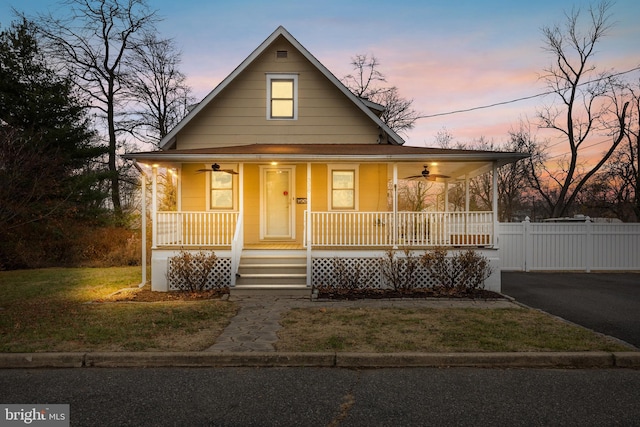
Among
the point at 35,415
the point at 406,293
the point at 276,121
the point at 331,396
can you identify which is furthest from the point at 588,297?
the point at 35,415

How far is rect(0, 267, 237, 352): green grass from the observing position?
18.4 ft

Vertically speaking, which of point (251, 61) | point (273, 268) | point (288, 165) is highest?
point (251, 61)

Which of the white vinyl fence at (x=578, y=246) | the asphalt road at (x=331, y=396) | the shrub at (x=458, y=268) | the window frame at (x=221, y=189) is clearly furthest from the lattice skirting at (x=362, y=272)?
the asphalt road at (x=331, y=396)

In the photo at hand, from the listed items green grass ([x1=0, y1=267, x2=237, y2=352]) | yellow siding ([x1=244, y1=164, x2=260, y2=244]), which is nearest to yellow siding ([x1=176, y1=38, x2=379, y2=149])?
yellow siding ([x1=244, y1=164, x2=260, y2=244])

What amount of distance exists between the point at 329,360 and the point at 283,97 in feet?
34.0

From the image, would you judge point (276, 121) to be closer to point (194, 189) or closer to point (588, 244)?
point (194, 189)

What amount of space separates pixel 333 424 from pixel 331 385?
35.7 inches

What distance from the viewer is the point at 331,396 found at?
4.11m

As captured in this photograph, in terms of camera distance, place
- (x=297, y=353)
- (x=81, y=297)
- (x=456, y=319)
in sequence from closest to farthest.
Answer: (x=297, y=353) → (x=456, y=319) → (x=81, y=297)

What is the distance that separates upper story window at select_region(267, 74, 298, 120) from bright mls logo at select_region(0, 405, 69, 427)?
10968mm

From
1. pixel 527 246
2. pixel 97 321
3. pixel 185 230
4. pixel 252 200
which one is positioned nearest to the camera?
pixel 97 321

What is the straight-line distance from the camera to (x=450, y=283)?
1042 centimetres

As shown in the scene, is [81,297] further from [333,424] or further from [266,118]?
[333,424]

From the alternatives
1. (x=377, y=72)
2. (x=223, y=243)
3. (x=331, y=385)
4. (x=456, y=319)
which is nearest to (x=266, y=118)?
(x=223, y=243)
